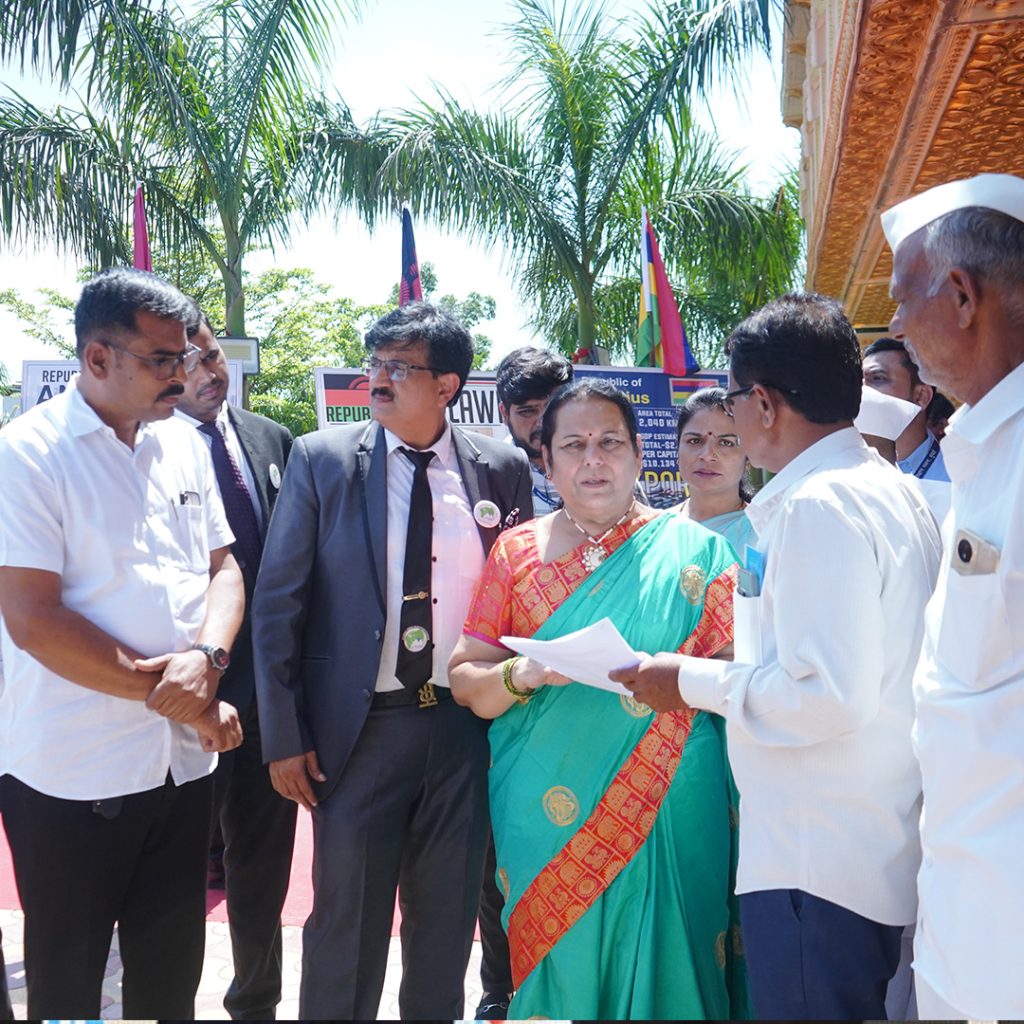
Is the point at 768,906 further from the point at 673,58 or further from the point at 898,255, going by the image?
the point at 673,58

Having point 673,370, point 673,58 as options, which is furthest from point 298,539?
point 673,58

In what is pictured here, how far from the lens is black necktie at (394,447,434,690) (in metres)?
2.77

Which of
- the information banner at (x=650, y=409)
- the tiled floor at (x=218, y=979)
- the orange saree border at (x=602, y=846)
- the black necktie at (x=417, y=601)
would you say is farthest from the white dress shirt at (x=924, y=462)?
the information banner at (x=650, y=409)

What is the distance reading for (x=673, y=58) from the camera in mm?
10031

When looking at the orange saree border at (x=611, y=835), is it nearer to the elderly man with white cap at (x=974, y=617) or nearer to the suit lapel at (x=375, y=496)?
the suit lapel at (x=375, y=496)

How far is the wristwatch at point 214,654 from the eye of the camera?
Answer: 8.39ft

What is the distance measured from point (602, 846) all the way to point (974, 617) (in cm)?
122

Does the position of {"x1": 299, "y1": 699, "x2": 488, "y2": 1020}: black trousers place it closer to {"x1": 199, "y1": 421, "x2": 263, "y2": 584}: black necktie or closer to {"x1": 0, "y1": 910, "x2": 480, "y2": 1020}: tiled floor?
{"x1": 0, "y1": 910, "x2": 480, "y2": 1020}: tiled floor

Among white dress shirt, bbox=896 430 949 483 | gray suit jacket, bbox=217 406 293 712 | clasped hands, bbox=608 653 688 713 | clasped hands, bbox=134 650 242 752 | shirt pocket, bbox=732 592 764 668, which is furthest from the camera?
white dress shirt, bbox=896 430 949 483

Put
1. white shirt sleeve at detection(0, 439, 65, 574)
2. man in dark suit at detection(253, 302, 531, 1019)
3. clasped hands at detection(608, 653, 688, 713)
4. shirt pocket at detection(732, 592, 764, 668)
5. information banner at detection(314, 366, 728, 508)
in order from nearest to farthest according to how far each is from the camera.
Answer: shirt pocket at detection(732, 592, 764, 668) → clasped hands at detection(608, 653, 688, 713) → white shirt sleeve at detection(0, 439, 65, 574) → man in dark suit at detection(253, 302, 531, 1019) → information banner at detection(314, 366, 728, 508)

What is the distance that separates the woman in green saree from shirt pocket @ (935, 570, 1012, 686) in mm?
963

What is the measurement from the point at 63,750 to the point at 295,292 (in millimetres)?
23154

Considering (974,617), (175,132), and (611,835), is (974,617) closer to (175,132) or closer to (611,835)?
(611,835)

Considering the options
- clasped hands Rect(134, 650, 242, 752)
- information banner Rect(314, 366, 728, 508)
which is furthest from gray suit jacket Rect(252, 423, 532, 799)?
information banner Rect(314, 366, 728, 508)
